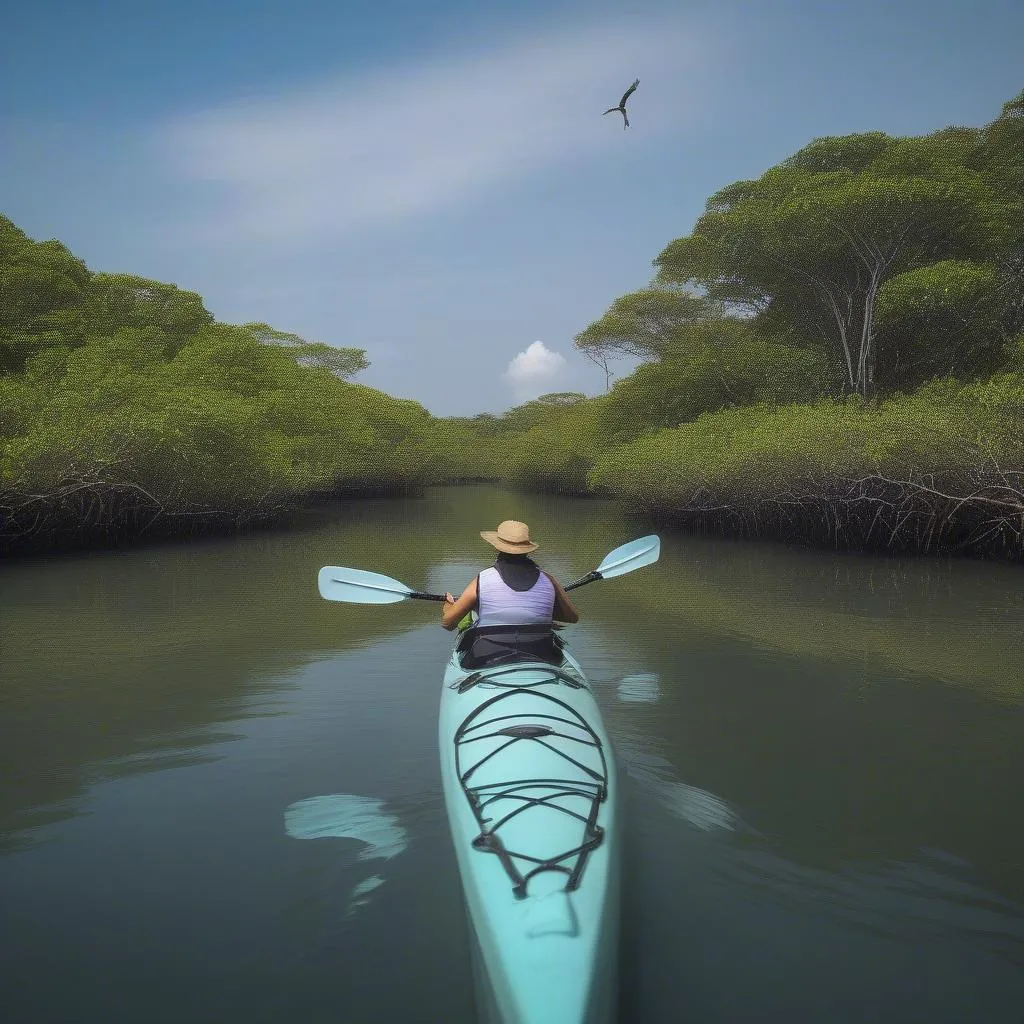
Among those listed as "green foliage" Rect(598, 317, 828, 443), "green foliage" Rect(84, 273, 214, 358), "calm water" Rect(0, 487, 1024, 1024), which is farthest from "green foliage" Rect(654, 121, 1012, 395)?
"green foliage" Rect(84, 273, 214, 358)

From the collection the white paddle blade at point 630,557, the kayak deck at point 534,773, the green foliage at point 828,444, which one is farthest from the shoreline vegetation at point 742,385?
the kayak deck at point 534,773

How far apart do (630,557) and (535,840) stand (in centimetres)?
337

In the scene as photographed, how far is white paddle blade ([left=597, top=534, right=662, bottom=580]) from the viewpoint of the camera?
5559 millimetres

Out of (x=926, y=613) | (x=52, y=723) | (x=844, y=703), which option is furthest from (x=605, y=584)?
(x=52, y=723)

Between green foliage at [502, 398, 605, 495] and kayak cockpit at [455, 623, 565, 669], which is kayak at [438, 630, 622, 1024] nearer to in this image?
kayak cockpit at [455, 623, 565, 669]

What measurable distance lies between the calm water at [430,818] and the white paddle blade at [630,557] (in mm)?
817

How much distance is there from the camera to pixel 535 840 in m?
2.41

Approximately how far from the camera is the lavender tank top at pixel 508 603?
12.5 feet

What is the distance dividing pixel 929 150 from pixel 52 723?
17964 millimetres

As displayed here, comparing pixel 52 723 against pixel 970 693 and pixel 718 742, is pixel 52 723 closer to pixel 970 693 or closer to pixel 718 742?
pixel 718 742

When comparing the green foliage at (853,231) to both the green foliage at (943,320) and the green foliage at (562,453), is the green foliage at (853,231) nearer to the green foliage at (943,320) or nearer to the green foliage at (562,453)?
the green foliage at (943,320)

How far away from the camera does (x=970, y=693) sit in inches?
208

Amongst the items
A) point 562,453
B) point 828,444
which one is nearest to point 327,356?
point 562,453

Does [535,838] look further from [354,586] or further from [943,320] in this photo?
[943,320]
